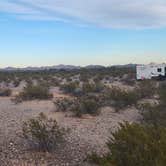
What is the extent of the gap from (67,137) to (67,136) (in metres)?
0.13

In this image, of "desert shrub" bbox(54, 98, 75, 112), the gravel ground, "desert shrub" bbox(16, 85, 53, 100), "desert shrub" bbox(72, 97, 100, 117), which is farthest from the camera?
"desert shrub" bbox(16, 85, 53, 100)

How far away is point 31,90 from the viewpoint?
900 inches

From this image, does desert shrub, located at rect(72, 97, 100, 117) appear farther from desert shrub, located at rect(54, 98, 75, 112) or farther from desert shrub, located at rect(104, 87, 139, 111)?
desert shrub, located at rect(104, 87, 139, 111)

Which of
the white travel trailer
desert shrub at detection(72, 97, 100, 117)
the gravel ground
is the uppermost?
the white travel trailer

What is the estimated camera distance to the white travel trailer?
41.2m

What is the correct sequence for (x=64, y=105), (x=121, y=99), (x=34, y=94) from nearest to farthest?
(x=64, y=105), (x=121, y=99), (x=34, y=94)

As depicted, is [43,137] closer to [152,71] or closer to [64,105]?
[64,105]

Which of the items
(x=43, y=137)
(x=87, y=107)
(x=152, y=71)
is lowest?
(x=43, y=137)

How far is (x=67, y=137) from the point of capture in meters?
11.2

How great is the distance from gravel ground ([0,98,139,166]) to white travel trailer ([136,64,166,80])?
23938 mm

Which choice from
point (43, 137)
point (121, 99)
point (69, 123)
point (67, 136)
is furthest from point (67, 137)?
point (121, 99)

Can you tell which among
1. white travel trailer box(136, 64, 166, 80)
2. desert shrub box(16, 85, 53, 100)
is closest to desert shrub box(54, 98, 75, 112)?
desert shrub box(16, 85, 53, 100)

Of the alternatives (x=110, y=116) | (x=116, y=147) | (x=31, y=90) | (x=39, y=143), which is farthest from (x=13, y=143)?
(x=31, y=90)

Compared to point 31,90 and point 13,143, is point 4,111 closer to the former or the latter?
point 31,90
